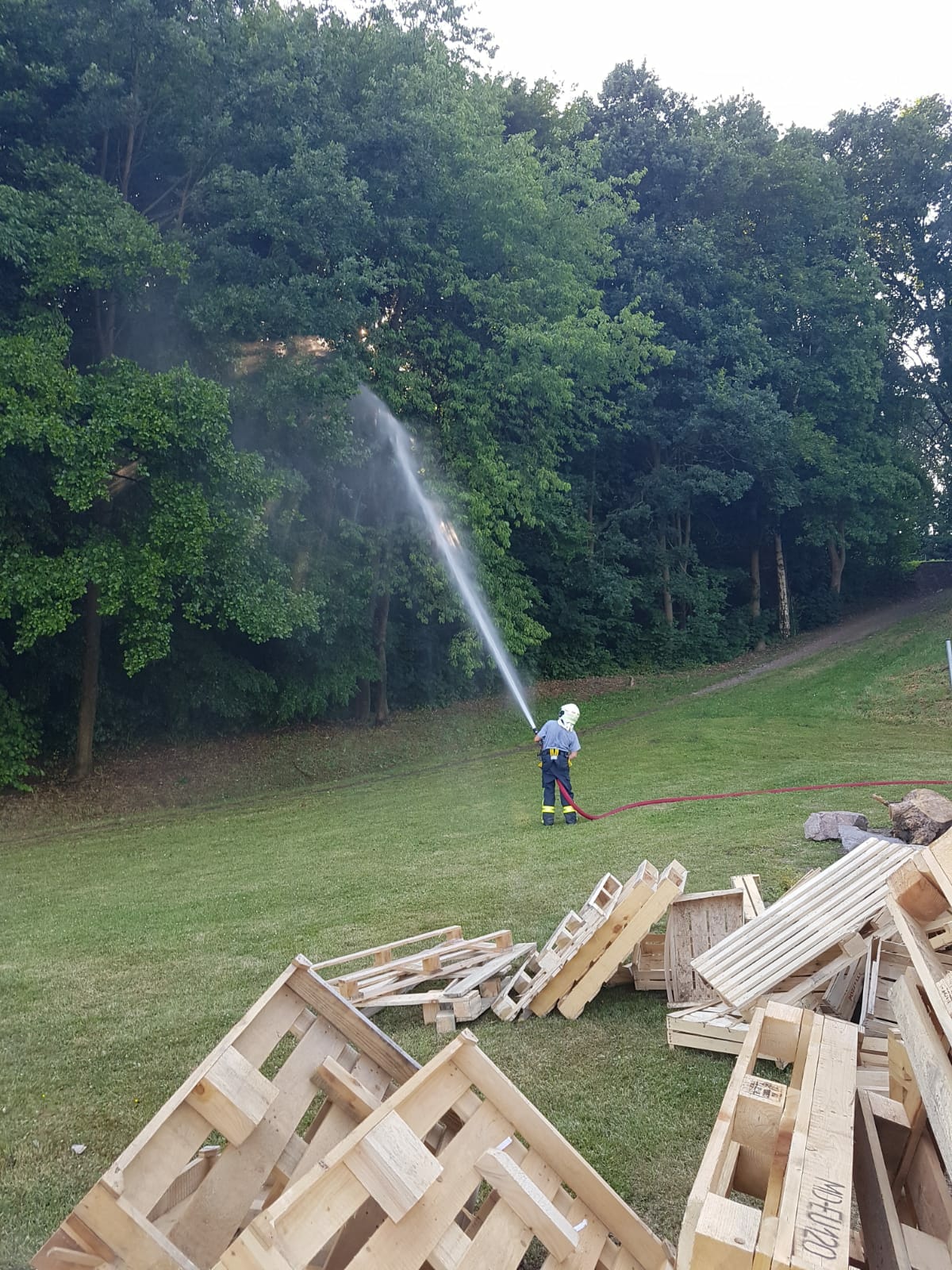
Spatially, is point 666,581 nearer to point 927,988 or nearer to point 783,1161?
point 927,988

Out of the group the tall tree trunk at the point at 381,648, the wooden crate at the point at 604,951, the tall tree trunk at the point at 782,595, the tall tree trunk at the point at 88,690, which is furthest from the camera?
the tall tree trunk at the point at 782,595

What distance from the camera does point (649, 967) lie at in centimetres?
602

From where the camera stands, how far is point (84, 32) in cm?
1638

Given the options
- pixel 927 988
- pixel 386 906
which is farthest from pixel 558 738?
pixel 927 988

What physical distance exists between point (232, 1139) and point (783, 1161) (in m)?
1.64

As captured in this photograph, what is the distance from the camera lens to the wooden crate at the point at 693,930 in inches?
→ 225

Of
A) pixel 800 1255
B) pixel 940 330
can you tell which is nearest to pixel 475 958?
pixel 800 1255

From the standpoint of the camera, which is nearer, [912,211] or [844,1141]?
[844,1141]

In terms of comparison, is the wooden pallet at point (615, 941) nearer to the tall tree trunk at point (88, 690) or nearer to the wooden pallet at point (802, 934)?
the wooden pallet at point (802, 934)

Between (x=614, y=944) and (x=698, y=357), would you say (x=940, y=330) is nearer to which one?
(x=698, y=357)

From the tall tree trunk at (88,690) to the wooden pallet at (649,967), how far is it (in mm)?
15363

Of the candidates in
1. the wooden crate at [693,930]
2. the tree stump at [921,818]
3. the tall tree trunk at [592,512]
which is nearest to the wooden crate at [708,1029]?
the wooden crate at [693,930]

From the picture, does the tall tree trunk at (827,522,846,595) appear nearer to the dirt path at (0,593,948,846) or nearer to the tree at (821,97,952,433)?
the tree at (821,97,952,433)

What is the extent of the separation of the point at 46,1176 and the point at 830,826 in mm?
7715
